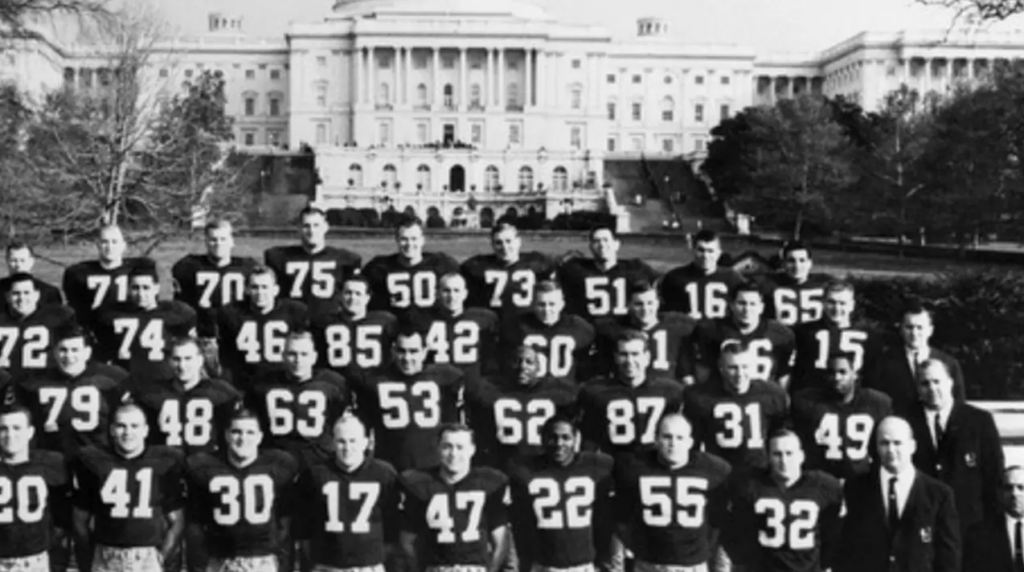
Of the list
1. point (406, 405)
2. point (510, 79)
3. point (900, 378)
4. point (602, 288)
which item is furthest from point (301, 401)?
point (510, 79)

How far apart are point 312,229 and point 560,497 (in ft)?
13.1

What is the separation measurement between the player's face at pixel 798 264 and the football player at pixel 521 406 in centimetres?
269

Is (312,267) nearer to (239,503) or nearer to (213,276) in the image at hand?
(213,276)

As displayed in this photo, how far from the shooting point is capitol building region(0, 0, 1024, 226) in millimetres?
88312

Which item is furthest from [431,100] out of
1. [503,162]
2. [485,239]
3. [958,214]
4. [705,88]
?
[958,214]

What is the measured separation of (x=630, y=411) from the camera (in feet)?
29.1

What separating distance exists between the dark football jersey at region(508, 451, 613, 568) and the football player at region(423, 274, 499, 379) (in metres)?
2.08

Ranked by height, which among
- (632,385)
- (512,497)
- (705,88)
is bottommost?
(512,497)

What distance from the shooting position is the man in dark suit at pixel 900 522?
25.3ft

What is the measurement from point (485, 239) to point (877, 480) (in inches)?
1595

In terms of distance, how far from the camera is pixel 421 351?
9234 mm

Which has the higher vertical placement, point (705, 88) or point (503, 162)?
point (705, 88)

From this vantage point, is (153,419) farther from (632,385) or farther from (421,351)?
(632,385)

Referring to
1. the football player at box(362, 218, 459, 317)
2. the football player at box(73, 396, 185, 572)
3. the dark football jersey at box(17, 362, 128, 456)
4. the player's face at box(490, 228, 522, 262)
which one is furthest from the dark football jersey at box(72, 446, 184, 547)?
the player's face at box(490, 228, 522, 262)
